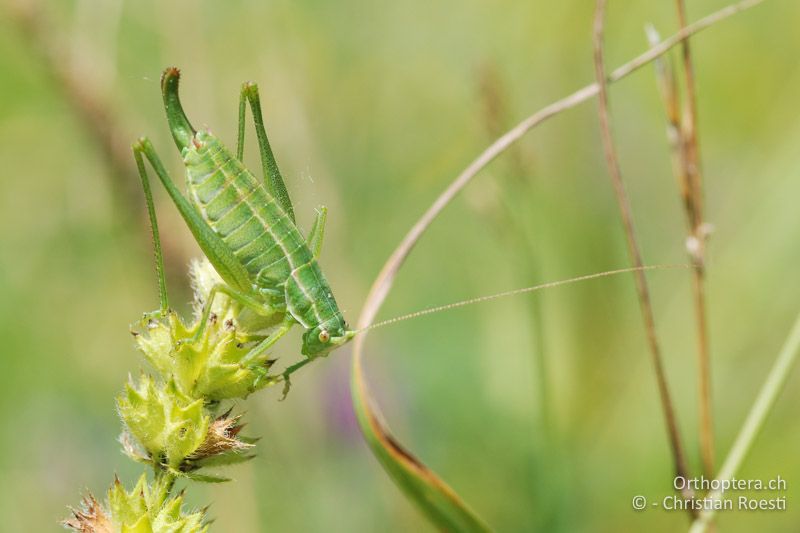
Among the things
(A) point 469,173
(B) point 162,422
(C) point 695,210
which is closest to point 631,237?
(C) point 695,210

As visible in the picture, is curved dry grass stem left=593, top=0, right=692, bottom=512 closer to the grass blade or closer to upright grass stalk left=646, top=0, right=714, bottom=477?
upright grass stalk left=646, top=0, right=714, bottom=477

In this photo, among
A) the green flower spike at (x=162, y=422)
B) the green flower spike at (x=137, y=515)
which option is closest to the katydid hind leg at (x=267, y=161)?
the green flower spike at (x=162, y=422)

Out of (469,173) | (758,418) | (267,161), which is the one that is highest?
(267,161)

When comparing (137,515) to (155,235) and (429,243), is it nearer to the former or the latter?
(155,235)

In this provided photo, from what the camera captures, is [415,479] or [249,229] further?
[249,229]

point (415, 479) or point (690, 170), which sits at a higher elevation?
point (690, 170)

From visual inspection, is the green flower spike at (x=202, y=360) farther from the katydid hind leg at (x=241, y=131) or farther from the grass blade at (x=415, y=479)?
the katydid hind leg at (x=241, y=131)
